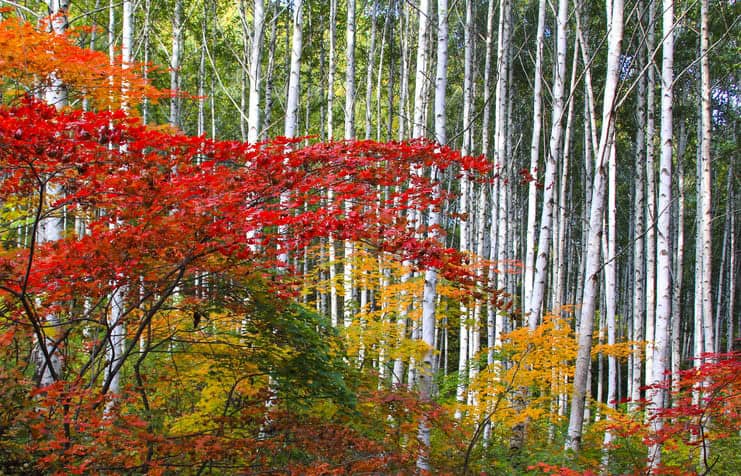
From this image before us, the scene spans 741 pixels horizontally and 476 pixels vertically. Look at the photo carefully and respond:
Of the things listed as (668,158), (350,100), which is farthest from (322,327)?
(350,100)

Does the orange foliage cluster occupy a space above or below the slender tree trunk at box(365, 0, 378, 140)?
below

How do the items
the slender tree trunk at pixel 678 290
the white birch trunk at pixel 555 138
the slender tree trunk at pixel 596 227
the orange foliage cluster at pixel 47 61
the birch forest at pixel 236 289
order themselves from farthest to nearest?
the slender tree trunk at pixel 678 290 → the white birch trunk at pixel 555 138 → the slender tree trunk at pixel 596 227 → the orange foliage cluster at pixel 47 61 → the birch forest at pixel 236 289

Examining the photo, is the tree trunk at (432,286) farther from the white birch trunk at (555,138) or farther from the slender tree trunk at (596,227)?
the white birch trunk at (555,138)

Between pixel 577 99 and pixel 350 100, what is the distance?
912cm

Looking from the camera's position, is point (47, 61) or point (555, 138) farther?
point (555, 138)

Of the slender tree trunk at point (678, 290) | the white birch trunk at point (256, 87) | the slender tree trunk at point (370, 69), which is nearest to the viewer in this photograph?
the white birch trunk at point (256, 87)

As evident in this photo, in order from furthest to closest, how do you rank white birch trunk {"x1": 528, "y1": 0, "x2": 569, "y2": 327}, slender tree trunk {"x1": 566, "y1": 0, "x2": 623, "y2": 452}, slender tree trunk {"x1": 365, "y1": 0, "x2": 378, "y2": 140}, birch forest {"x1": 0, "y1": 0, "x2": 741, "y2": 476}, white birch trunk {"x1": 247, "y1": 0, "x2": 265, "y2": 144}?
slender tree trunk {"x1": 365, "y1": 0, "x2": 378, "y2": 140} → white birch trunk {"x1": 528, "y1": 0, "x2": 569, "y2": 327} → white birch trunk {"x1": 247, "y1": 0, "x2": 265, "y2": 144} → slender tree trunk {"x1": 566, "y1": 0, "x2": 623, "y2": 452} → birch forest {"x1": 0, "y1": 0, "x2": 741, "y2": 476}

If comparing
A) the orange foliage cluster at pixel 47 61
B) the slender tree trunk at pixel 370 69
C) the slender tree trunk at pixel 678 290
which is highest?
the slender tree trunk at pixel 370 69

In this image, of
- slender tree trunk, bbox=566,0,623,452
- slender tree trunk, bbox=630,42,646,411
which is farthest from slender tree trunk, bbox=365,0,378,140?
slender tree trunk, bbox=566,0,623,452

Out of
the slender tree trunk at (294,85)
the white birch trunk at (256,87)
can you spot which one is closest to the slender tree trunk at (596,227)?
the slender tree trunk at (294,85)

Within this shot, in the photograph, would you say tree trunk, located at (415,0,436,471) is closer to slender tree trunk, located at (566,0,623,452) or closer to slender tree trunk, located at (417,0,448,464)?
slender tree trunk, located at (417,0,448,464)

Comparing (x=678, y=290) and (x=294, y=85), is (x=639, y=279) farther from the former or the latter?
(x=294, y=85)

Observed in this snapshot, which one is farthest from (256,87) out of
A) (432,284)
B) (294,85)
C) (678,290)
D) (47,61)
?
(678,290)

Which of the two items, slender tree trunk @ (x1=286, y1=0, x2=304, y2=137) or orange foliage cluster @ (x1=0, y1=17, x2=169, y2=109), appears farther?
slender tree trunk @ (x1=286, y1=0, x2=304, y2=137)
